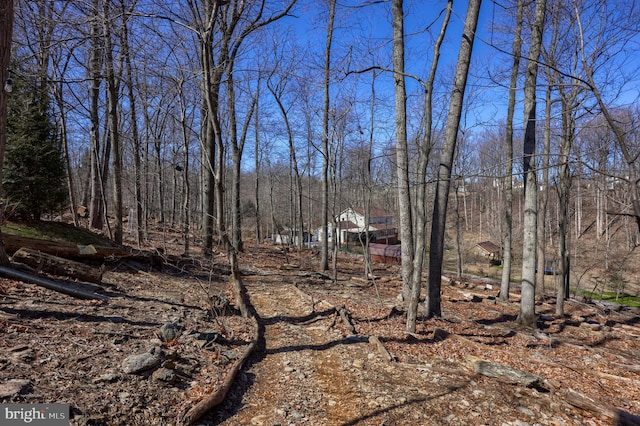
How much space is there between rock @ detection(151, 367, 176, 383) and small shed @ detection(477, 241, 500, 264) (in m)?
30.5

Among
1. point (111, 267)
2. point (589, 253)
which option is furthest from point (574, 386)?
point (589, 253)

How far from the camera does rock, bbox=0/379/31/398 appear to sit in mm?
2930

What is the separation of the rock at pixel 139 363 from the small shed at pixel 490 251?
30518 mm

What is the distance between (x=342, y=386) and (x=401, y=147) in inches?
196

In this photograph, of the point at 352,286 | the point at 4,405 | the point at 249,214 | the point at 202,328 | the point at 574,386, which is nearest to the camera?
the point at 4,405

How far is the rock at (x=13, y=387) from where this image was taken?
115 inches

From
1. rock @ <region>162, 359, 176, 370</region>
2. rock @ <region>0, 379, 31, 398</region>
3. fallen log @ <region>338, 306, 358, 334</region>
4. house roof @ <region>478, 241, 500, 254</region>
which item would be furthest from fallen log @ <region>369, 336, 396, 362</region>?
house roof @ <region>478, 241, 500, 254</region>

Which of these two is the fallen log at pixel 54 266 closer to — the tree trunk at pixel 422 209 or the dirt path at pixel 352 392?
the dirt path at pixel 352 392

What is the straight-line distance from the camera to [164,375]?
12.7 ft

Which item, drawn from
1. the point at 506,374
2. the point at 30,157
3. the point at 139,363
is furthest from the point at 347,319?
the point at 30,157

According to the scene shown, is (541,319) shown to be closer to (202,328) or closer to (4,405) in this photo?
(202,328)

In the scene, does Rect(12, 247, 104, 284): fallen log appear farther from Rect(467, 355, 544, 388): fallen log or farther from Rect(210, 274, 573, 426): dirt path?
Rect(467, 355, 544, 388): fallen log

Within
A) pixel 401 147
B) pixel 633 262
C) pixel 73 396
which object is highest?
pixel 401 147

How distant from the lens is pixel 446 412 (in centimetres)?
391
